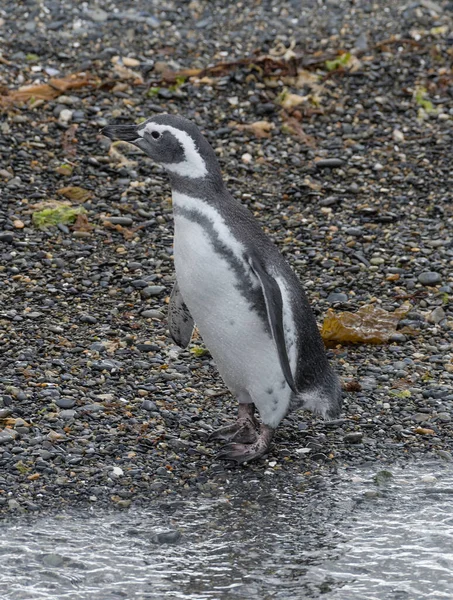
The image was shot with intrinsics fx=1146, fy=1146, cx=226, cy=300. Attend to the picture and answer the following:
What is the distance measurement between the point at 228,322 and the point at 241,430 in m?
0.52

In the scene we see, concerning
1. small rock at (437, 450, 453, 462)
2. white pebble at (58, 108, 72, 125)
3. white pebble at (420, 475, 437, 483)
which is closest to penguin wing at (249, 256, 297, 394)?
white pebble at (420, 475, 437, 483)

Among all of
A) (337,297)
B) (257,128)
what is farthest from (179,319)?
(257,128)

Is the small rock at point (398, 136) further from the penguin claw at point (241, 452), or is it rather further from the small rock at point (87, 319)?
the penguin claw at point (241, 452)

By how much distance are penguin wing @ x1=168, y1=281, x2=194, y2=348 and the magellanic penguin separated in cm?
22

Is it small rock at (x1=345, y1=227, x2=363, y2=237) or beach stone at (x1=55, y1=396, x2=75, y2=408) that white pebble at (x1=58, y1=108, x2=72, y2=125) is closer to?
small rock at (x1=345, y1=227, x2=363, y2=237)

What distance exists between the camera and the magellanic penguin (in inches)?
160

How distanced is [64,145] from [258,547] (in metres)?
3.45

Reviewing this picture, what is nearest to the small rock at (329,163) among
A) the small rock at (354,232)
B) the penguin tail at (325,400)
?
the small rock at (354,232)

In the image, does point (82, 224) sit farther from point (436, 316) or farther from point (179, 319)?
point (436, 316)

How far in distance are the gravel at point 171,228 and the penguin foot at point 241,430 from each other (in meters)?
0.07

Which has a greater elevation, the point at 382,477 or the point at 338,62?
the point at 338,62

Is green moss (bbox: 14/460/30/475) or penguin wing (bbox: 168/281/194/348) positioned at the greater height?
penguin wing (bbox: 168/281/194/348)

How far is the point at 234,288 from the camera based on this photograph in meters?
4.09

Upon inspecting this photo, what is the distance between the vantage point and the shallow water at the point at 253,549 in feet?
11.8
